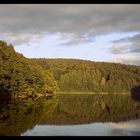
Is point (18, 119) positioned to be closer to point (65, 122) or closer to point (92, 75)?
point (65, 122)

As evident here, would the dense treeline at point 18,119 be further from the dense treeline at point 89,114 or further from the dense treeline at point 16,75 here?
the dense treeline at point 16,75

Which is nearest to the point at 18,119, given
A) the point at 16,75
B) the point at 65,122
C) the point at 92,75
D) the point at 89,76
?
the point at 65,122

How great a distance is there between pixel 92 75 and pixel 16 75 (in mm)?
73253

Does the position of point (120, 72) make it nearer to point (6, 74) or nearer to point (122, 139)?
point (6, 74)

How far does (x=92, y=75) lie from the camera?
10981 cm

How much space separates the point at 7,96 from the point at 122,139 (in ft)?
102

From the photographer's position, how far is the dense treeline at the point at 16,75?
3625 centimetres

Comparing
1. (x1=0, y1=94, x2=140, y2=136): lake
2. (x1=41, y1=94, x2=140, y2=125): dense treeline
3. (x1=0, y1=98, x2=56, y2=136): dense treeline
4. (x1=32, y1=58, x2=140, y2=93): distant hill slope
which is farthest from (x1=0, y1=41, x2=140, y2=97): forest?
(x1=0, y1=98, x2=56, y2=136): dense treeline

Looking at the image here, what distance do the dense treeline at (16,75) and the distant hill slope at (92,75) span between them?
171ft

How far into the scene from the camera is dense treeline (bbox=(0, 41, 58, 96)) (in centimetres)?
3625

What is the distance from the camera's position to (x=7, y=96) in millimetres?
34938

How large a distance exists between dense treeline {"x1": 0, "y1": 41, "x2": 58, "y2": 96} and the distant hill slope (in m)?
52.2

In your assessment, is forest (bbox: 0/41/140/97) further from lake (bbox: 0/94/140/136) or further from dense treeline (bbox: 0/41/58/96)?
lake (bbox: 0/94/140/136)

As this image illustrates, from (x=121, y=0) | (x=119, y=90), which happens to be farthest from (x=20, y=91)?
(x=119, y=90)
